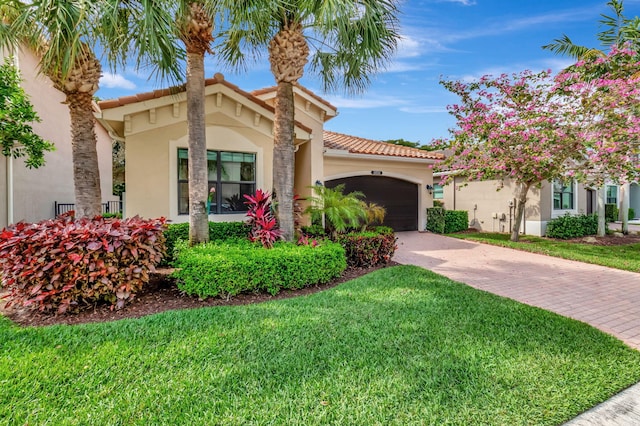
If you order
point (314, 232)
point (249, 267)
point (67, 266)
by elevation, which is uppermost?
point (314, 232)

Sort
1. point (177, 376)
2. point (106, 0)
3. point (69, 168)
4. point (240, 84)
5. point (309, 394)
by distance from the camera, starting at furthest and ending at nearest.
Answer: point (69, 168), point (240, 84), point (106, 0), point (177, 376), point (309, 394)

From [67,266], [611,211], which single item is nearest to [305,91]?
[67,266]

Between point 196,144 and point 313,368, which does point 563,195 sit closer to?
point 196,144

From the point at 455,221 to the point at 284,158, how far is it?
Result: 43.1 feet

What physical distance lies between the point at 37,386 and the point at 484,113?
48.9 feet

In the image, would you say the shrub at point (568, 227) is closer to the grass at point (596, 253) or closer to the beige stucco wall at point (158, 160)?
the grass at point (596, 253)

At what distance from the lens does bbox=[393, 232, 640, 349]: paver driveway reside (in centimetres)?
565

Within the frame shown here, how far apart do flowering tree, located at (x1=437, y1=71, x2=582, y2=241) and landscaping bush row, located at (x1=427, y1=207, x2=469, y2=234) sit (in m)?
3.55

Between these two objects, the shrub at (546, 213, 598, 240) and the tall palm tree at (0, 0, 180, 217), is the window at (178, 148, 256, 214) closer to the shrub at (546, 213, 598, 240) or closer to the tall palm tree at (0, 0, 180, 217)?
the tall palm tree at (0, 0, 180, 217)

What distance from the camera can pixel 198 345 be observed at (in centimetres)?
405

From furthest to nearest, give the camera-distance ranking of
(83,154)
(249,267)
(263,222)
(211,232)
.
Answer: (211,232), (263,222), (83,154), (249,267)

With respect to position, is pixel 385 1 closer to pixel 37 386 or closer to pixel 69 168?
pixel 37 386

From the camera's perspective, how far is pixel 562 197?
17.8 metres

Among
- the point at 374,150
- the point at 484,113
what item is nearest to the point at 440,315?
the point at 484,113
